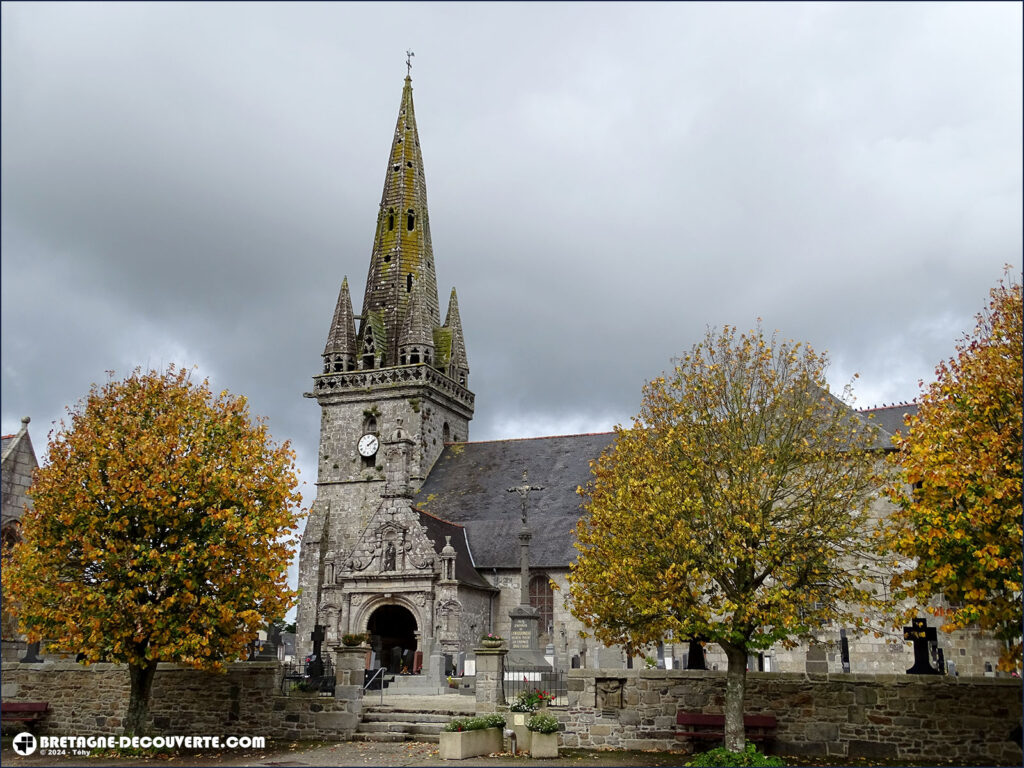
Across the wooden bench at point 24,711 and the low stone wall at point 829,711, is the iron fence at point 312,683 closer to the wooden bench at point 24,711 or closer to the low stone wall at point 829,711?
the wooden bench at point 24,711

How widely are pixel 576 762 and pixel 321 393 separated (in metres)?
31.1

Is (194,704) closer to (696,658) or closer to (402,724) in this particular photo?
(402,724)

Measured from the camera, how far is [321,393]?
43.3 metres

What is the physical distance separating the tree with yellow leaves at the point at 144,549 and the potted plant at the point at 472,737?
464cm

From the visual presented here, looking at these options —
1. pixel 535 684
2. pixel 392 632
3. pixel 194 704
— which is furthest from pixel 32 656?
pixel 392 632

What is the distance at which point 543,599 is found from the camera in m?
33.6

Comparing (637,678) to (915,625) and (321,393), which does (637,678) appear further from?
(321,393)

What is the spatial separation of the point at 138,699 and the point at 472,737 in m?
6.93

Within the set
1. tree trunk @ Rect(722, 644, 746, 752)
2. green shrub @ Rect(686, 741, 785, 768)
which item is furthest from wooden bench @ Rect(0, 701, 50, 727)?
tree trunk @ Rect(722, 644, 746, 752)

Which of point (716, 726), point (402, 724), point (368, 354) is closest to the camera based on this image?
point (716, 726)

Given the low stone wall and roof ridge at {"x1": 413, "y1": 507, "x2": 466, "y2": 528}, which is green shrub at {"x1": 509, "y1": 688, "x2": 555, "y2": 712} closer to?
the low stone wall

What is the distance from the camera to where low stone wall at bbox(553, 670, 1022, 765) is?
1459 cm

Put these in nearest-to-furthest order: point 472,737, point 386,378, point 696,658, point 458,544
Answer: point 472,737, point 696,658, point 458,544, point 386,378

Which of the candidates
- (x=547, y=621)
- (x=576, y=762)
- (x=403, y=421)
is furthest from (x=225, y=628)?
(x=403, y=421)
